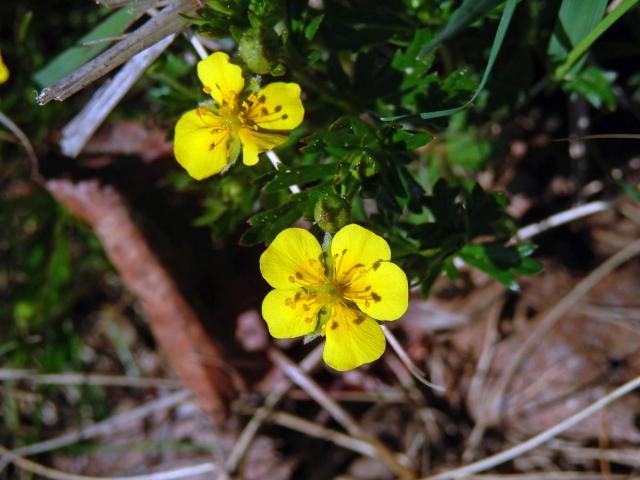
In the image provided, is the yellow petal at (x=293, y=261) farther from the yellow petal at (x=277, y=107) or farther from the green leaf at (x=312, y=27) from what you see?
the green leaf at (x=312, y=27)

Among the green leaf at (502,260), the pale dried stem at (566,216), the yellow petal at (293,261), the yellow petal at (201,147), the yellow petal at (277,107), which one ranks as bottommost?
the pale dried stem at (566,216)

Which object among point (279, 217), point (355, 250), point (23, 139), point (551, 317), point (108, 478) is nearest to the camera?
point (355, 250)

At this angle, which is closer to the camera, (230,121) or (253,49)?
(253,49)

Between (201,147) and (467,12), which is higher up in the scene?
(467,12)

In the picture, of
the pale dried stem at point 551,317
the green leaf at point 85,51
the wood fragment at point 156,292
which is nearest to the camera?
the green leaf at point 85,51

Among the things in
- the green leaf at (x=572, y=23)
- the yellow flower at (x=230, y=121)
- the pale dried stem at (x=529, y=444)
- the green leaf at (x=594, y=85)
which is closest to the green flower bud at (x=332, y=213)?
the yellow flower at (x=230, y=121)

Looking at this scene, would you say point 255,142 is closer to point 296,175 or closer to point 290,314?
point 296,175

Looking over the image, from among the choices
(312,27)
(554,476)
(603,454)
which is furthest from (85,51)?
(603,454)
